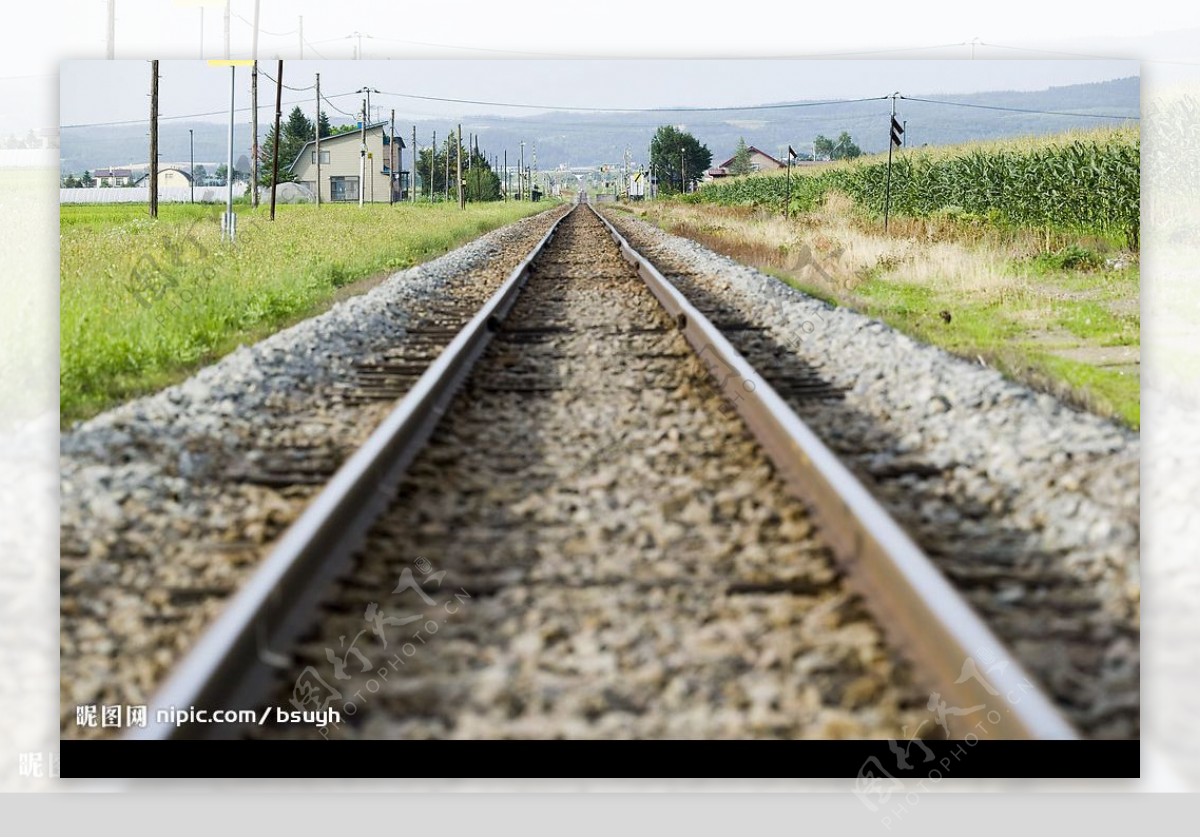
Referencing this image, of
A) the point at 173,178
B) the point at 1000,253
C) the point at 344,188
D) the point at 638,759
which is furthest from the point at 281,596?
the point at 344,188

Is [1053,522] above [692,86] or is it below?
below

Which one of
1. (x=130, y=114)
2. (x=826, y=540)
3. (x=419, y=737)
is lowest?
(x=419, y=737)

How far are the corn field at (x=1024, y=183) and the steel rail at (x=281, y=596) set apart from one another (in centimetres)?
722

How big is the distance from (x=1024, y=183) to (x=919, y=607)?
15.2m

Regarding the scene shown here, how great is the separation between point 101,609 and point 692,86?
3.34 m

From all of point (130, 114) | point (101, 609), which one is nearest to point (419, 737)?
point (101, 609)

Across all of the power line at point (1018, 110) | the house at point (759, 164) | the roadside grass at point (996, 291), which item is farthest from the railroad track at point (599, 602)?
the house at point (759, 164)

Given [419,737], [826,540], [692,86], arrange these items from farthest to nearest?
[692,86] < [826,540] < [419,737]

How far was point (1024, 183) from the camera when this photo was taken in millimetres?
16953

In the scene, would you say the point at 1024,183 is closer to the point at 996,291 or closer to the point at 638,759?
the point at 996,291

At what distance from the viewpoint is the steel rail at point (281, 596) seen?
2602 mm

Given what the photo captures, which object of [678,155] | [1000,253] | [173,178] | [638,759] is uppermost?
[173,178]

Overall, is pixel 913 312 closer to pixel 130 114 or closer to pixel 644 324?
pixel 644 324

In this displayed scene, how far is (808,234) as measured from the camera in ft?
61.9
